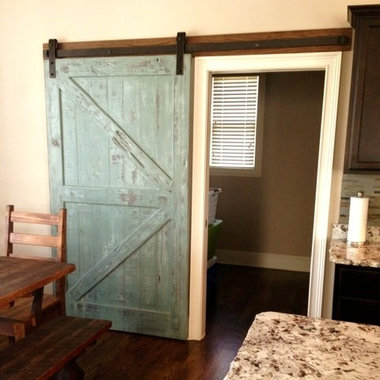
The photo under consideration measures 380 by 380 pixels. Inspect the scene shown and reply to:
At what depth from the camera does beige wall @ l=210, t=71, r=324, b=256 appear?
424cm

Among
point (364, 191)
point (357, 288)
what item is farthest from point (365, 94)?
point (357, 288)

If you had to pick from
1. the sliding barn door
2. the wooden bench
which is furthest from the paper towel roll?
the wooden bench

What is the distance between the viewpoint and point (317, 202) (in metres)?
2.52

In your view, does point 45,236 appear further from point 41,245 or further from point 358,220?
point 358,220

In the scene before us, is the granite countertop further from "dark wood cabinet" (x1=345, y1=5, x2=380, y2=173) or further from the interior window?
the interior window

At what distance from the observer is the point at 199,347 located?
110 inches

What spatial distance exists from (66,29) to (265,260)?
10.9ft

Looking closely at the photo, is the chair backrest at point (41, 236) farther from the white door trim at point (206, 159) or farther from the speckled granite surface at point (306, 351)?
the speckled granite surface at point (306, 351)

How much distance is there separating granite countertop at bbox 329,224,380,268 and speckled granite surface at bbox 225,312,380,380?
102cm

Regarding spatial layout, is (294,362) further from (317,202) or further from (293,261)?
(293,261)

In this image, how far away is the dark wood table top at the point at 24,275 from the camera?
1.82 metres

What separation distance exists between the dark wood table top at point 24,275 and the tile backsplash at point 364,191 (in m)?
1.79

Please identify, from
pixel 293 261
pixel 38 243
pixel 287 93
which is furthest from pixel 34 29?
pixel 293 261

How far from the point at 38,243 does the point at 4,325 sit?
22.7 inches
